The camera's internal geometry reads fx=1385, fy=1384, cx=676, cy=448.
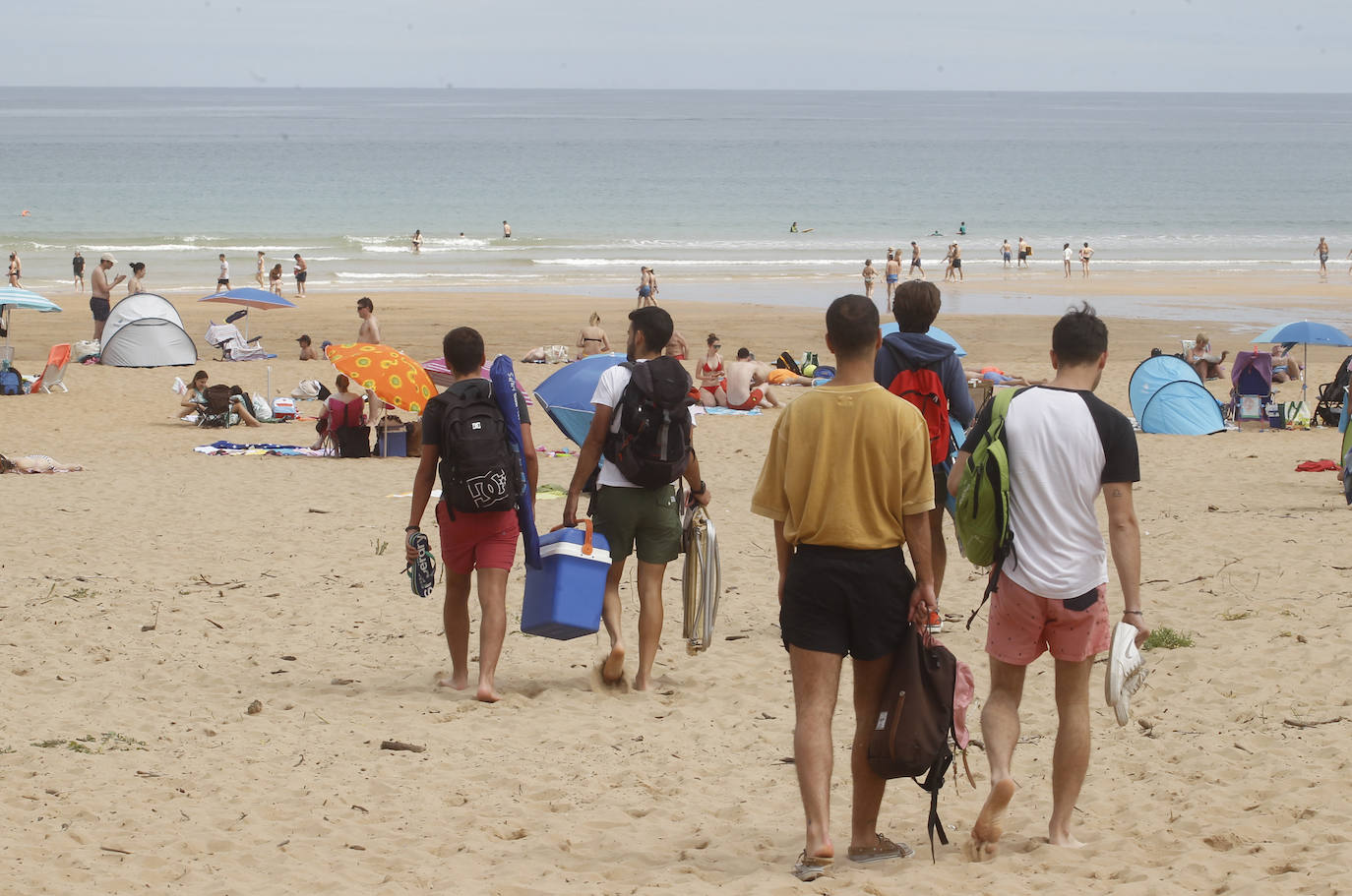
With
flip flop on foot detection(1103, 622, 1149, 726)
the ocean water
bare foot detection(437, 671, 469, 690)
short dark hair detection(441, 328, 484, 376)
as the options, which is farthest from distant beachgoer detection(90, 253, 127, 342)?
flip flop on foot detection(1103, 622, 1149, 726)

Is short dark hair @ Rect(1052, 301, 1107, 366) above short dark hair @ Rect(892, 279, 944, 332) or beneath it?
beneath

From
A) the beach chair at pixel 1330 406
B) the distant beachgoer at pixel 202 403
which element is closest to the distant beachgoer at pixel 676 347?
the distant beachgoer at pixel 202 403

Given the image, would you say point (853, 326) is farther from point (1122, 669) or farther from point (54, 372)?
point (54, 372)

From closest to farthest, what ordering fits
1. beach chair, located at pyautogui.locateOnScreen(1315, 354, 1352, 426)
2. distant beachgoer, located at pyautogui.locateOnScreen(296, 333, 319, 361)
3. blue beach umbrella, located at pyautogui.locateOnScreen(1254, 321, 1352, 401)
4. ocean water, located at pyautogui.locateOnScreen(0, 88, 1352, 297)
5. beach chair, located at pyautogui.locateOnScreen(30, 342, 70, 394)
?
blue beach umbrella, located at pyautogui.locateOnScreen(1254, 321, 1352, 401)
beach chair, located at pyautogui.locateOnScreen(1315, 354, 1352, 426)
beach chair, located at pyautogui.locateOnScreen(30, 342, 70, 394)
distant beachgoer, located at pyautogui.locateOnScreen(296, 333, 319, 361)
ocean water, located at pyautogui.locateOnScreen(0, 88, 1352, 297)

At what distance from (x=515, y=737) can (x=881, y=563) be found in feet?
7.49

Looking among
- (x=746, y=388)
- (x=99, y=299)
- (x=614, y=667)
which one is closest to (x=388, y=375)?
(x=746, y=388)

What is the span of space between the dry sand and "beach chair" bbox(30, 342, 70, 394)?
24.4ft

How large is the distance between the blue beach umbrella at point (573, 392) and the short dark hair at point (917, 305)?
66.9 inches

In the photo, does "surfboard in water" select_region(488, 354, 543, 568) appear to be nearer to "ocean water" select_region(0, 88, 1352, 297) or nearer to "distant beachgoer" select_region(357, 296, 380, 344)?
"distant beachgoer" select_region(357, 296, 380, 344)

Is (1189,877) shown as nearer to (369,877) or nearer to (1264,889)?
(1264,889)

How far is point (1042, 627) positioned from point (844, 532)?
667 mm

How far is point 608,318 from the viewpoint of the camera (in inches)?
1142

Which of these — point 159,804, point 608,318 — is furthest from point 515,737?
point 608,318

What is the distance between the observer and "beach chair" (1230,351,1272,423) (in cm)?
1550
